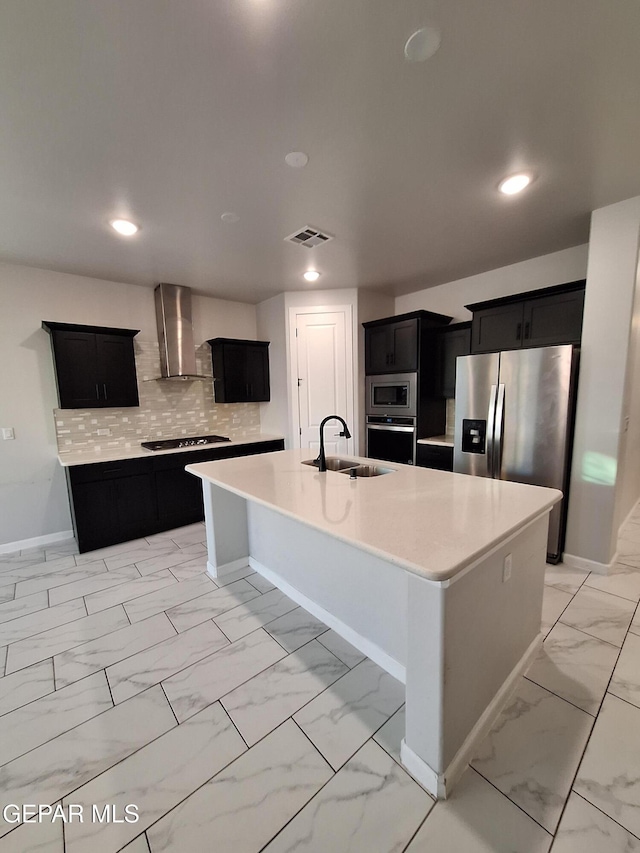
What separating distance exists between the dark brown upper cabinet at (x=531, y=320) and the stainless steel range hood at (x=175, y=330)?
3.00 m

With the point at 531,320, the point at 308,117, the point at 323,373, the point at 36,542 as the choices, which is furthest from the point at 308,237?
the point at 36,542

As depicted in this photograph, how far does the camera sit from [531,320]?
288 centimetres

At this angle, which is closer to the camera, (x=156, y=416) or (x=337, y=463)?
(x=337, y=463)

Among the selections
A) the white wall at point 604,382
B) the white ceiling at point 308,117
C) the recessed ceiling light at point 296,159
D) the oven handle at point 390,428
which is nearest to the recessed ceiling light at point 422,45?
the white ceiling at point 308,117

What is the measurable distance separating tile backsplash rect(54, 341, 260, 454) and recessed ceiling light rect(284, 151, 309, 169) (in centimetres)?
275

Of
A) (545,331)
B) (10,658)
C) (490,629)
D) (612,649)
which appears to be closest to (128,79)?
(490,629)

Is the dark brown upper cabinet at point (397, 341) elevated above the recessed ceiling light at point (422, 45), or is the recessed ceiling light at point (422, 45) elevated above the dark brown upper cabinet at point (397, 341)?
the recessed ceiling light at point (422, 45)

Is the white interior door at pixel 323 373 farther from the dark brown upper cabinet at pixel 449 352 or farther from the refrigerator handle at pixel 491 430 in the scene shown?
the refrigerator handle at pixel 491 430

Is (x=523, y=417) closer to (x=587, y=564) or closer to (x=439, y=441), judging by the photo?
(x=439, y=441)

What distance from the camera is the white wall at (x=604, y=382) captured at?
2.30m

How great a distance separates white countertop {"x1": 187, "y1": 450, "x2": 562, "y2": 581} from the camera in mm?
1112

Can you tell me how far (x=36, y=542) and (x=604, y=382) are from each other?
5081mm

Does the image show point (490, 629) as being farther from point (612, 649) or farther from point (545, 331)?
point (545, 331)

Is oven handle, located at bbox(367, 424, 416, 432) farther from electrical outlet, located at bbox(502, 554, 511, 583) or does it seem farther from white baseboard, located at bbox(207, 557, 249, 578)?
electrical outlet, located at bbox(502, 554, 511, 583)
